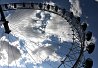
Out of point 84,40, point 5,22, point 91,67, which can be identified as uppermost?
point 5,22

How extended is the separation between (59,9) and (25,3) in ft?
22.0

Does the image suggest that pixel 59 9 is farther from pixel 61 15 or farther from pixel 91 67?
pixel 91 67

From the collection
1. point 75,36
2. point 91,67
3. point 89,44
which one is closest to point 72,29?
point 75,36

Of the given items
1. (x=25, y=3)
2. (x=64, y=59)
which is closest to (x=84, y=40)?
(x=64, y=59)

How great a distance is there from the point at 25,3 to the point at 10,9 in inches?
124

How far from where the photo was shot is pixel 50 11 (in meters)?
50.3

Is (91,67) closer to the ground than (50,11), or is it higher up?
closer to the ground

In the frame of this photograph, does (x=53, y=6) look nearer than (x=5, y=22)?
No

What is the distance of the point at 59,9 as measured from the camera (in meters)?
50.1

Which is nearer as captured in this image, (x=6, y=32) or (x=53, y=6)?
(x=6, y=32)

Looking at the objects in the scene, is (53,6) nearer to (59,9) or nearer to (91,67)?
(59,9)

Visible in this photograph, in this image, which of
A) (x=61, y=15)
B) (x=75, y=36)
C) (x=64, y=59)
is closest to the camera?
(x=64, y=59)

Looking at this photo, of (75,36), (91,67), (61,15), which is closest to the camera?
(91,67)

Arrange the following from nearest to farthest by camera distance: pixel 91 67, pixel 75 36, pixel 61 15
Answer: pixel 91 67 → pixel 75 36 → pixel 61 15
